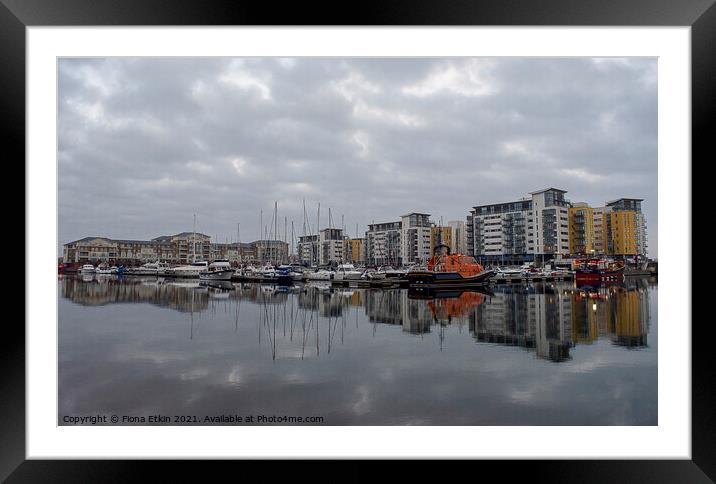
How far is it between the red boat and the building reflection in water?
228 inches

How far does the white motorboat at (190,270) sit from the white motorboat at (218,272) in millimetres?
362

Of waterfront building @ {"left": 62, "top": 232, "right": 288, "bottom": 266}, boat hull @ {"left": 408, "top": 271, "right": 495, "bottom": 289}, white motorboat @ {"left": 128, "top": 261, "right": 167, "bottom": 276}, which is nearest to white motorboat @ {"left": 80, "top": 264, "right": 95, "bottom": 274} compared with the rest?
waterfront building @ {"left": 62, "top": 232, "right": 288, "bottom": 266}

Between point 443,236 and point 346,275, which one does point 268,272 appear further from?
point 443,236

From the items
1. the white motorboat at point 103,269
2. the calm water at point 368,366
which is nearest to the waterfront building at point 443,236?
the calm water at point 368,366

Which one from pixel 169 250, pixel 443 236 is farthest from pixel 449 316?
pixel 169 250

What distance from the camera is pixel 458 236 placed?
29516 millimetres

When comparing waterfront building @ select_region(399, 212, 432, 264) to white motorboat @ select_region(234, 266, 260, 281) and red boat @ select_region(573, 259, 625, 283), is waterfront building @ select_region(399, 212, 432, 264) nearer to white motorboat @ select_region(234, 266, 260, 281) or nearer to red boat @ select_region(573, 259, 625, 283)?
red boat @ select_region(573, 259, 625, 283)

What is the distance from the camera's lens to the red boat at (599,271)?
2111 centimetres

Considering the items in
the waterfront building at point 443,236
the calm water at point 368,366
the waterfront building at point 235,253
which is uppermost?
the waterfront building at point 443,236

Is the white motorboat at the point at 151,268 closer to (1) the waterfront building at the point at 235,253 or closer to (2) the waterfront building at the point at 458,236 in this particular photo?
(1) the waterfront building at the point at 235,253

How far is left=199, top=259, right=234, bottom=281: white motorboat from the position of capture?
78.6 ft

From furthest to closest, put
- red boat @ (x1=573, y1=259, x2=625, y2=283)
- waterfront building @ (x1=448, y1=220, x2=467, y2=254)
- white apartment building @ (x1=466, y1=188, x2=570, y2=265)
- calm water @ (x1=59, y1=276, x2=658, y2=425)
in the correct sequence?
waterfront building @ (x1=448, y1=220, x2=467, y2=254) < white apartment building @ (x1=466, y1=188, x2=570, y2=265) < red boat @ (x1=573, y1=259, x2=625, y2=283) < calm water @ (x1=59, y1=276, x2=658, y2=425)
